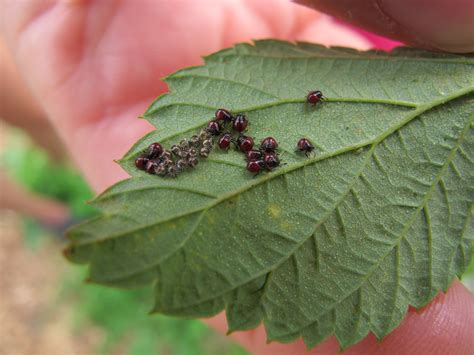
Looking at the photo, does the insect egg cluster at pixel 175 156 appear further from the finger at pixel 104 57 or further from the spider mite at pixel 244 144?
the finger at pixel 104 57

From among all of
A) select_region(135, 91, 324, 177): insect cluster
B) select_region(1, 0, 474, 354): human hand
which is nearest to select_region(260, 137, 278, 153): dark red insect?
select_region(135, 91, 324, 177): insect cluster

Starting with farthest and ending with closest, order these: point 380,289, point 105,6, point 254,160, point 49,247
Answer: point 49,247 < point 105,6 < point 380,289 < point 254,160

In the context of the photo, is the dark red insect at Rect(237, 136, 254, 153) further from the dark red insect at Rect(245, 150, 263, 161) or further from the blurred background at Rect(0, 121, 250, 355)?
the blurred background at Rect(0, 121, 250, 355)

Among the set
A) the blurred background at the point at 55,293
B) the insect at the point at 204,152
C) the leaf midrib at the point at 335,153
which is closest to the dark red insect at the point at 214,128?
the insect at the point at 204,152

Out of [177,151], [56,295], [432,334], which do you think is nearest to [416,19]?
[177,151]

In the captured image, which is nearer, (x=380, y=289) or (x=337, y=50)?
(x=380, y=289)

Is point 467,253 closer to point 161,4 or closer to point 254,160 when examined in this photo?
point 254,160

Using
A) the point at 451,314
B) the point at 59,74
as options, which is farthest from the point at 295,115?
the point at 59,74
